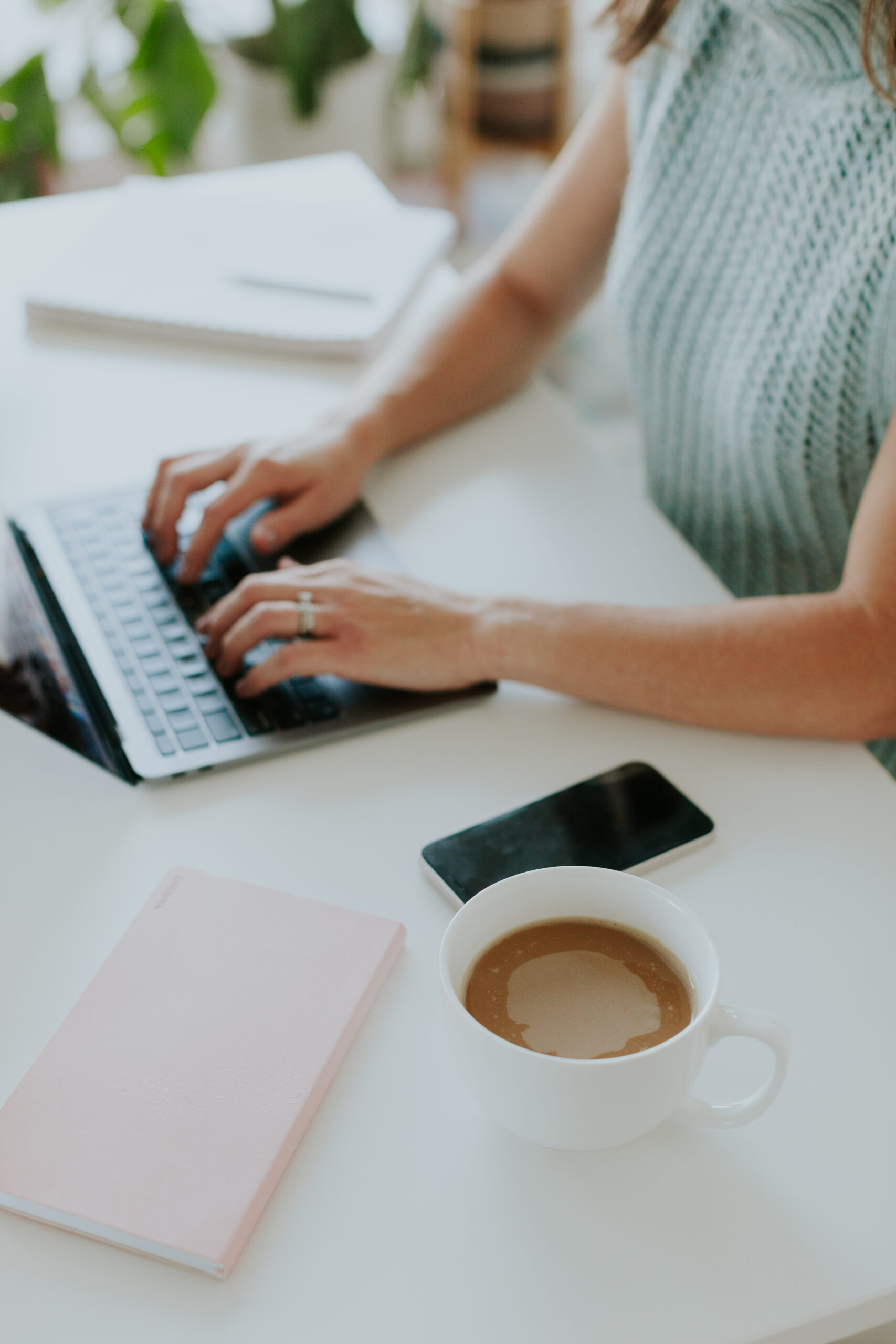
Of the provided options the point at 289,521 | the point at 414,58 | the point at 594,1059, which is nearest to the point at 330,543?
the point at 289,521

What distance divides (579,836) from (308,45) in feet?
7.51

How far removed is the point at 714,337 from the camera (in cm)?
98

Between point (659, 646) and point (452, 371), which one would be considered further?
point (452, 371)

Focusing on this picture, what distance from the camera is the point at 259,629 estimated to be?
738 mm

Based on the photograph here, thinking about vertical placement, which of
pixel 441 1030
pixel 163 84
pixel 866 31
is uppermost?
pixel 866 31

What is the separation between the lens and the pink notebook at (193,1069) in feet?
1.55

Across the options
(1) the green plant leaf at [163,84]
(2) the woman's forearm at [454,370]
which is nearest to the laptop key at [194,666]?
(2) the woman's forearm at [454,370]

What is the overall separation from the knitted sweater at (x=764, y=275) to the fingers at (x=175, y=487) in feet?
1.29

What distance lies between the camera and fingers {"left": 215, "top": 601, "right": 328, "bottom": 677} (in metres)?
0.74

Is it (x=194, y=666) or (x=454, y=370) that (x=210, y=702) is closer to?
(x=194, y=666)

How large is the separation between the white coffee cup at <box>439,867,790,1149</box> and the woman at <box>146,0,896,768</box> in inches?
9.2

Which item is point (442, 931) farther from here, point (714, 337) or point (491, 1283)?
point (714, 337)

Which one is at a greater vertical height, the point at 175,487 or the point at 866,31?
the point at 866,31

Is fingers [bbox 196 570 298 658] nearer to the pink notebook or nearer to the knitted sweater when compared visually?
the pink notebook
